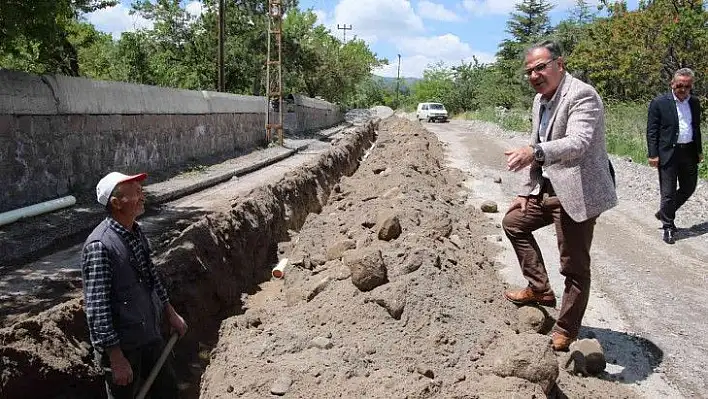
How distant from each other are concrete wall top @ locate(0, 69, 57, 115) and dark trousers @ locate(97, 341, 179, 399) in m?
5.88

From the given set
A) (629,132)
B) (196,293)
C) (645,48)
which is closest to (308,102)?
(645,48)

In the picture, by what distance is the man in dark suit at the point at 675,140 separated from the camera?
6867mm

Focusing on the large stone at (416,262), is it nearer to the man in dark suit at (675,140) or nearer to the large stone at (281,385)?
the large stone at (281,385)

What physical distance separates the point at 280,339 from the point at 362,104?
71.8 meters

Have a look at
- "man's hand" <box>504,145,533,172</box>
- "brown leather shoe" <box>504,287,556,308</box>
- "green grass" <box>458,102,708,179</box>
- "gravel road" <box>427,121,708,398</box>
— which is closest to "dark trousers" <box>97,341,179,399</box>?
"man's hand" <box>504,145,533,172</box>

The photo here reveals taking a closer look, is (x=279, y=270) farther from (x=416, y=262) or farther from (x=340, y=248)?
(x=416, y=262)

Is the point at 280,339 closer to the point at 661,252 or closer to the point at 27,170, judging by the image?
the point at 661,252

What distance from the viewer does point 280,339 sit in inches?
157

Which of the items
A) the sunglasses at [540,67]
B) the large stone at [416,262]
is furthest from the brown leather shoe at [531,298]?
the sunglasses at [540,67]

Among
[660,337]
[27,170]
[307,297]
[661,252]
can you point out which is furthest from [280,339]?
[27,170]

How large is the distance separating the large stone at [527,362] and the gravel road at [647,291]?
0.84 m

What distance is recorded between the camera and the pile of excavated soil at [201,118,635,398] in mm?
3191

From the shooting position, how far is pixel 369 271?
14.4 feet

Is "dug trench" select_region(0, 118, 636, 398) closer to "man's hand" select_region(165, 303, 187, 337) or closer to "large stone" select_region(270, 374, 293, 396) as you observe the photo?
"large stone" select_region(270, 374, 293, 396)
